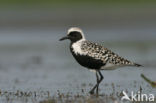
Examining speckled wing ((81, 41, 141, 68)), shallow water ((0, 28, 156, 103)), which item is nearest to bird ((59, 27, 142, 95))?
speckled wing ((81, 41, 141, 68))

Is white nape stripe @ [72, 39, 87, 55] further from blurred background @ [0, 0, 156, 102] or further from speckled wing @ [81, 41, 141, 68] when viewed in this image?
blurred background @ [0, 0, 156, 102]

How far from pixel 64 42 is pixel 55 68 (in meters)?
7.13

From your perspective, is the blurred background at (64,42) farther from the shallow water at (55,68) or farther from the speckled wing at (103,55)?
the speckled wing at (103,55)

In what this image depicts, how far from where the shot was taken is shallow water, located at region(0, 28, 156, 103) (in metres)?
12.4

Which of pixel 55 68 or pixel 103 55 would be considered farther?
pixel 55 68

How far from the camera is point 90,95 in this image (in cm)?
1168

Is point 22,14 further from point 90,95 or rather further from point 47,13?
point 90,95

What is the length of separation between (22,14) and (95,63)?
20.1 meters

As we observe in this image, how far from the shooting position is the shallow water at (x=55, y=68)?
12.4 meters

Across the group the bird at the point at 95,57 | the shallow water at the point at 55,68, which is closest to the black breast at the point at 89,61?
the bird at the point at 95,57

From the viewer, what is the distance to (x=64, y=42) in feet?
75.6

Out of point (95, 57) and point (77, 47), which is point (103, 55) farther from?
point (77, 47)

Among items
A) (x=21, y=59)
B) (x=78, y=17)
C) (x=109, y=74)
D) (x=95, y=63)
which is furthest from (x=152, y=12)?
(x=95, y=63)

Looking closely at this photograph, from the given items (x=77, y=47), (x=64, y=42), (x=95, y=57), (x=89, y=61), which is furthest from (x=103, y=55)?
(x=64, y=42)
